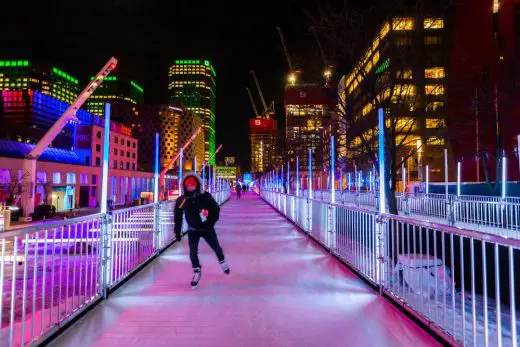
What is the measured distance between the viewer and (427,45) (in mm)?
8234

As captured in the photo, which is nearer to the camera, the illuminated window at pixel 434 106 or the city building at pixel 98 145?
the illuminated window at pixel 434 106

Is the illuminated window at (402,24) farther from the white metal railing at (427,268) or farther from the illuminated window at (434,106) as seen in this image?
the white metal railing at (427,268)

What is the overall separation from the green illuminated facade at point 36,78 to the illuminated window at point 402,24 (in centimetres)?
12934

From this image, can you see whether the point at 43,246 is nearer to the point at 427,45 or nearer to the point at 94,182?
the point at 427,45

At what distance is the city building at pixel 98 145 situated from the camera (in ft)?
195

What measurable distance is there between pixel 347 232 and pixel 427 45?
13.7 feet

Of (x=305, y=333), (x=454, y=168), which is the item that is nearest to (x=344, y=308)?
(x=305, y=333)

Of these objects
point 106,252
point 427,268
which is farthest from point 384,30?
point 106,252

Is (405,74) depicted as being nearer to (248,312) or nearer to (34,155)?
(248,312)

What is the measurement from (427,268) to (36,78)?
5978 inches

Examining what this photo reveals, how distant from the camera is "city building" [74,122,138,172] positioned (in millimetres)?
59406

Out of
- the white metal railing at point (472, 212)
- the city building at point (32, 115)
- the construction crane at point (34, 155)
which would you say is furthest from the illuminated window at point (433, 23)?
the city building at point (32, 115)

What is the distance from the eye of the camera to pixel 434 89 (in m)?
A: 8.39

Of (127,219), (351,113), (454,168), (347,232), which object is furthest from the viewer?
(454,168)
